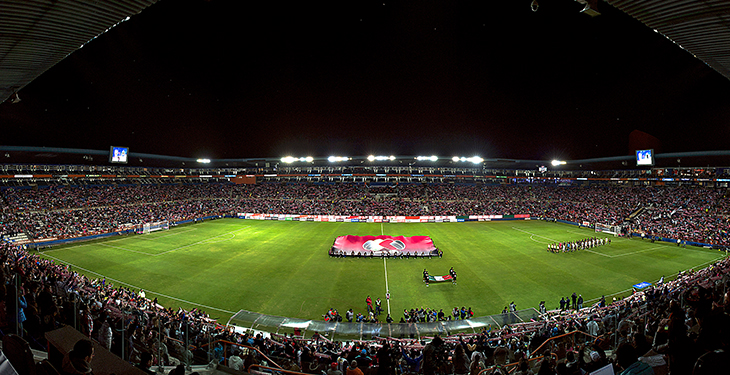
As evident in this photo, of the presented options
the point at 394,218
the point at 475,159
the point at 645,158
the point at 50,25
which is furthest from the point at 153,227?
the point at 645,158

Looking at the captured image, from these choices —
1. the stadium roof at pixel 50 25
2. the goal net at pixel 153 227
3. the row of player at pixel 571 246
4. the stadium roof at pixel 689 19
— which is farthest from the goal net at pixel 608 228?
the goal net at pixel 153 227

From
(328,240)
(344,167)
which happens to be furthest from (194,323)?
(344,167)

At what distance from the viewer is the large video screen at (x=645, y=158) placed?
53.0 metres

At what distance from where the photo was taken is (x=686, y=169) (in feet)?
171

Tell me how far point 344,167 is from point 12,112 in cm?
5802

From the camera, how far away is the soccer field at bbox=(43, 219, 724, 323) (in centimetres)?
1997

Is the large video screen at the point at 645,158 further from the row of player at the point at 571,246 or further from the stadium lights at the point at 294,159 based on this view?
the stadium lights at the point at 294,159

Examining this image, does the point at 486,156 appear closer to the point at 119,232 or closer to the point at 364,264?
the point at 364,264

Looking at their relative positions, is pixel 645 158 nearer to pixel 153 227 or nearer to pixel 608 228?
pixel 608 228

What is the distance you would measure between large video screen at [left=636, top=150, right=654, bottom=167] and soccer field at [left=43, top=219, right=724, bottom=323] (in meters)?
25.6

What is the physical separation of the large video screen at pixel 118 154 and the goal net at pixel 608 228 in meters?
80.6

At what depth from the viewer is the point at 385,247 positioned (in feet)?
100

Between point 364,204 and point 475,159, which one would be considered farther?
point 475,159

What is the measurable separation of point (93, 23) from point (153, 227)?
44.9 m
